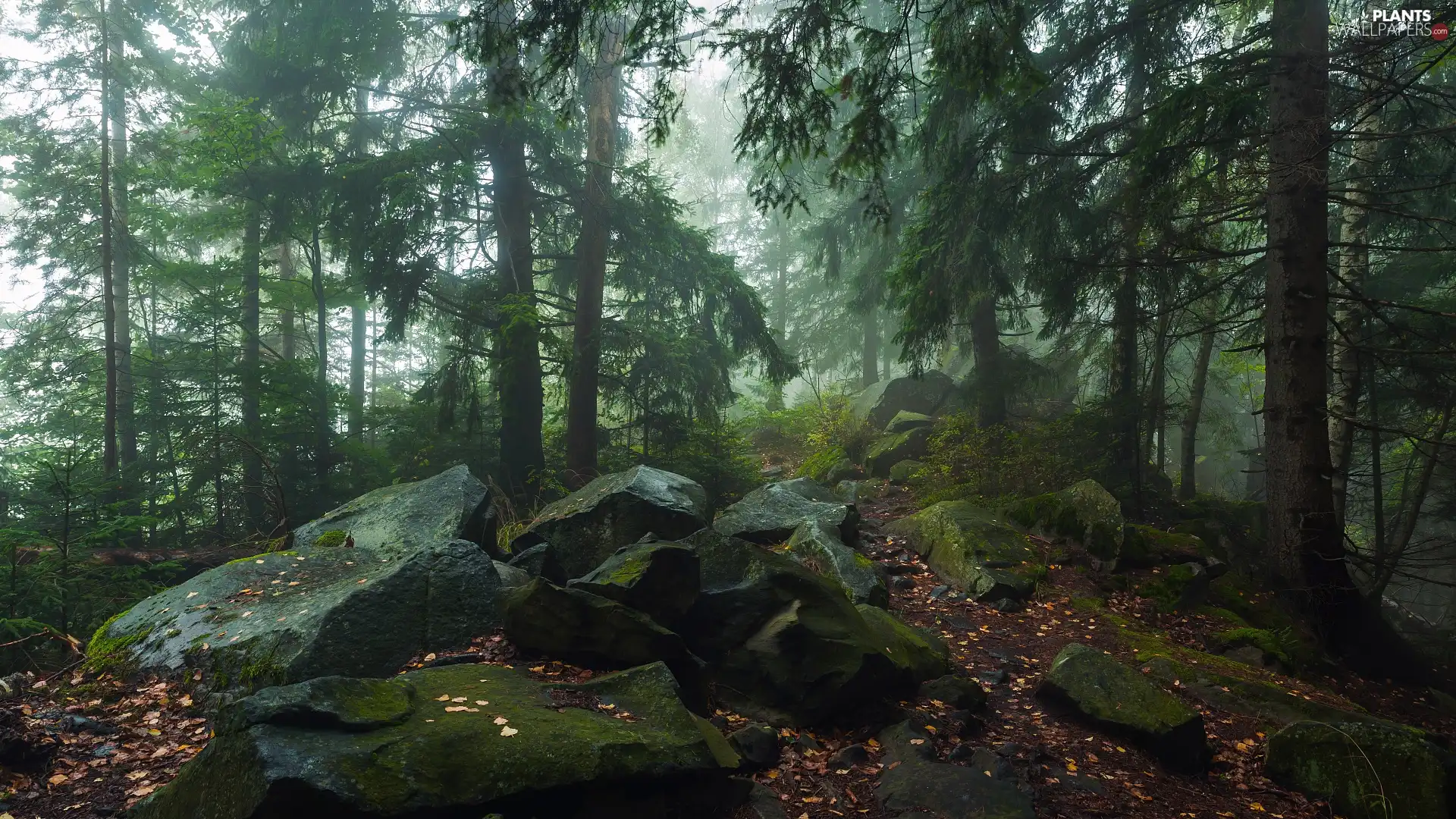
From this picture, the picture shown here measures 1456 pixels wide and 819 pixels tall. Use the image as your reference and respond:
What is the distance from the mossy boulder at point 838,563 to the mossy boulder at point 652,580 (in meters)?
1.97

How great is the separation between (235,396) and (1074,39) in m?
13.9

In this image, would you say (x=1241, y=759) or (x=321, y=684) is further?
(x=1241, y=759)

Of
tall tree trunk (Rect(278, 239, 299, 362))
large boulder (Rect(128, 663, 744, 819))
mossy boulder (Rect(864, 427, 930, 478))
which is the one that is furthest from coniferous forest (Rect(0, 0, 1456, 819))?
tall tree trunk (Rect(278, 239, 299, 362))

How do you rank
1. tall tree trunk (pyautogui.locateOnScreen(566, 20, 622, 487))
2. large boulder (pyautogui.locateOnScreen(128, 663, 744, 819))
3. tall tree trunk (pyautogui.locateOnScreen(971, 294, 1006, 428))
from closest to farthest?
large boulder (pyautogui.locateOnScreen(128, 663, 744, 819)) < tall tree trunk (pyautogui.locateOnScreen(566, 20, 622, 487)) < tall tree trunk (pyautogui.locateOnScreen(971, 294, 1006, 428))

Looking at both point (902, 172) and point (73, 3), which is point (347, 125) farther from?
point (902, 172)

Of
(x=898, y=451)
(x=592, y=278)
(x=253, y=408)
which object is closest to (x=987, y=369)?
(x=898, y=451)

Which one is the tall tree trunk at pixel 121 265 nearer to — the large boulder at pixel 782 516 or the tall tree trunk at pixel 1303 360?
the large boulder at pixel 782 516

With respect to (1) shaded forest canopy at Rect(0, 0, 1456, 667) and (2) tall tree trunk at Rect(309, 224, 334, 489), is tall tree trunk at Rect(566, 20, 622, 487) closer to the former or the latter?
(1) shaded forest canopy at Rect(0, 0, 1456, 667)

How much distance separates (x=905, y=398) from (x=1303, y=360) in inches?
426

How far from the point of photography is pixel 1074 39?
417 inches

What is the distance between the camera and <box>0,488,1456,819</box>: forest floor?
370 cm

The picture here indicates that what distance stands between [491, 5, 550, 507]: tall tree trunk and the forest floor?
6.74 m

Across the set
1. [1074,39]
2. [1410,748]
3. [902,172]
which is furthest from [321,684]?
[902,172]

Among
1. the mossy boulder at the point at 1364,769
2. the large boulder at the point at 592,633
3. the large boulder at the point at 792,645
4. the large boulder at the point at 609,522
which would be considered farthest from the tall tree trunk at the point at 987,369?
the large boulder at the point at 592,633
